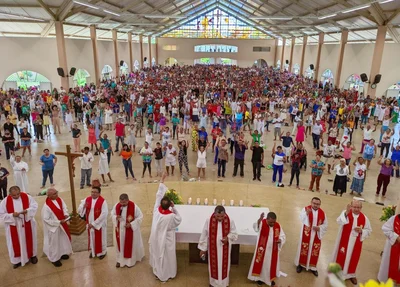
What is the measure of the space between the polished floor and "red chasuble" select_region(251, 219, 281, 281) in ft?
0.87

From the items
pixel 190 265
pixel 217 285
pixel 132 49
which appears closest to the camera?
pixel 217 285

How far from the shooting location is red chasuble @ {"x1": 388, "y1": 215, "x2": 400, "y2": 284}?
4463 millimetres

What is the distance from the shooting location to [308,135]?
1412 cm

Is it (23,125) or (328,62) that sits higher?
(328,62)

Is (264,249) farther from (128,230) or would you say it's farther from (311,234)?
(128,230)

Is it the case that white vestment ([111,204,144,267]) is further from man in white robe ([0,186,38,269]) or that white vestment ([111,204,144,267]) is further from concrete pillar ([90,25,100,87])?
concrete pillar ([90,25,100,87])

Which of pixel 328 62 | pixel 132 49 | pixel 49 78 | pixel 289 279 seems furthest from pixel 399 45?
pixel 132 49

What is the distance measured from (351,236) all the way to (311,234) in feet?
1.74

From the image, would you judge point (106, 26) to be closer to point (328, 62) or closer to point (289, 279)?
point (328, 62)

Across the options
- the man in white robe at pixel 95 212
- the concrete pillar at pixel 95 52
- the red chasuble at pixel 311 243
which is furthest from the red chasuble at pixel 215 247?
the concrete pillar at pixel 95 52

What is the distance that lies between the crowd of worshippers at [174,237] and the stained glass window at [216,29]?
141 feet

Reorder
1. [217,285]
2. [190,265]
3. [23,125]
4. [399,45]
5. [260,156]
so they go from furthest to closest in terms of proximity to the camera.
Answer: [399,45], [23,125], [260,156], [190,265], [217,285]

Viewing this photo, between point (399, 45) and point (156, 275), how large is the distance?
2139cm

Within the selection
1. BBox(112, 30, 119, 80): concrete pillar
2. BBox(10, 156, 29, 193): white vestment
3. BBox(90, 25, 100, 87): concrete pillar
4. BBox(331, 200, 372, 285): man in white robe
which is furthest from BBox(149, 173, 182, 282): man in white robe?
BBox(112, 30, 119, 80): concrete pillar
